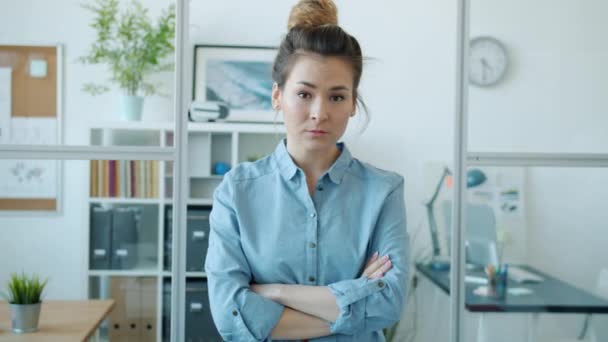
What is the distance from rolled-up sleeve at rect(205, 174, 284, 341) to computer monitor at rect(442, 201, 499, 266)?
0.96 meters

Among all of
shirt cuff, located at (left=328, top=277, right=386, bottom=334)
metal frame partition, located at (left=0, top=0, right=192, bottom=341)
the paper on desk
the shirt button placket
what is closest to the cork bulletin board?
metal frame partition, located at (left=0, top=0, right=192, bottom=341)

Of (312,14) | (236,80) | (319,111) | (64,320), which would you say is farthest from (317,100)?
(236,80)

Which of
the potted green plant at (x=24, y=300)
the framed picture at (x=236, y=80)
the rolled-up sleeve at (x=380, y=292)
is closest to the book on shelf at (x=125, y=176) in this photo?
the potted green plant at (x=24, y=300)

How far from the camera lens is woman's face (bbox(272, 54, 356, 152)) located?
1.38 meters

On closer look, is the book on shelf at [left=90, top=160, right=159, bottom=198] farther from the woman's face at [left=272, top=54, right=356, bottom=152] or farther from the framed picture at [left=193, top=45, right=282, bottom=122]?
the framed picture at [left=193, top=45, right=282, bottom=122]

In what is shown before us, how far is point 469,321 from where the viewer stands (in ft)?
6.93

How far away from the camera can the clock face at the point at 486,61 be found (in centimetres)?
200

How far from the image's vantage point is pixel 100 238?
2008 millimetres

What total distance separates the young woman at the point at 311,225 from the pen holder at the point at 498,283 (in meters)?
0.79

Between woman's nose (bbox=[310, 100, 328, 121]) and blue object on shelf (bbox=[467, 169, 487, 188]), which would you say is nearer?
woman's nose (bbox=[310, 100, 328, 121])

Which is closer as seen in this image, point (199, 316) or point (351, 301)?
point (351, 301)

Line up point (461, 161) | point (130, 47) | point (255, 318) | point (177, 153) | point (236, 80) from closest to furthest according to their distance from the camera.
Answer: point (255, 318) < point (177, 153) < point (461, 161) < point (130, 47) < point (236, 80)

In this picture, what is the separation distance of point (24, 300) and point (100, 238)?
0.29 metres

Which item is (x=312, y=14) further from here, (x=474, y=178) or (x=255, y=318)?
(x=474, y=178)
